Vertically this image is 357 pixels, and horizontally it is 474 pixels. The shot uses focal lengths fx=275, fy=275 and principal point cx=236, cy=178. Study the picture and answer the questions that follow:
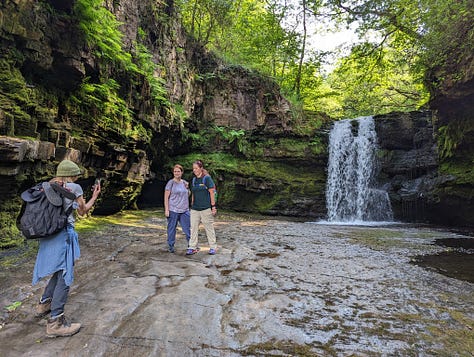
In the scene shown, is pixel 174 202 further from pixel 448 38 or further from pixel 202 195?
pixel 448 38

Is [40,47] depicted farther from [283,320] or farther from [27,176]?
[283,320]

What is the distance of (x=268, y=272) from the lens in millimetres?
4832

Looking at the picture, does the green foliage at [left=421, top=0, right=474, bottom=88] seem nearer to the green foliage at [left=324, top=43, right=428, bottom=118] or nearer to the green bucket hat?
the green foliage at [left=324, top=43, right=428, bottom=118]

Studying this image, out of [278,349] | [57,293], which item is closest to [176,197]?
[57,293]

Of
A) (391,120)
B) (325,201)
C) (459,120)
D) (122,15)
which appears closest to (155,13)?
(122,15)

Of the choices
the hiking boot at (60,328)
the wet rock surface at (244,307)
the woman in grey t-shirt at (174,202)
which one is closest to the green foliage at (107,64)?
the woman in grey t-shirt at (174,202)

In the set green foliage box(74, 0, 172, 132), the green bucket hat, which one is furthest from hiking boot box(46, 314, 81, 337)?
green foliage box(74, 0, 172, 132)

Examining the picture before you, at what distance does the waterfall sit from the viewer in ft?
51.5

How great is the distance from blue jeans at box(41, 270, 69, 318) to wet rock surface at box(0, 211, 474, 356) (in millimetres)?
250

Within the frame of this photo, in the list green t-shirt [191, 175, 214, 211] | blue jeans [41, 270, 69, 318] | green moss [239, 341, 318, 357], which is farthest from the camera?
green t-shirt [191, 175, 214, 211]

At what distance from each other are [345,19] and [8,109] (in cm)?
1866

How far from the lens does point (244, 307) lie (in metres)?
3.43

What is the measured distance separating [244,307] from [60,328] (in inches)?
77.7

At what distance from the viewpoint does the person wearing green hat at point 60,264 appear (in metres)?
2.76
